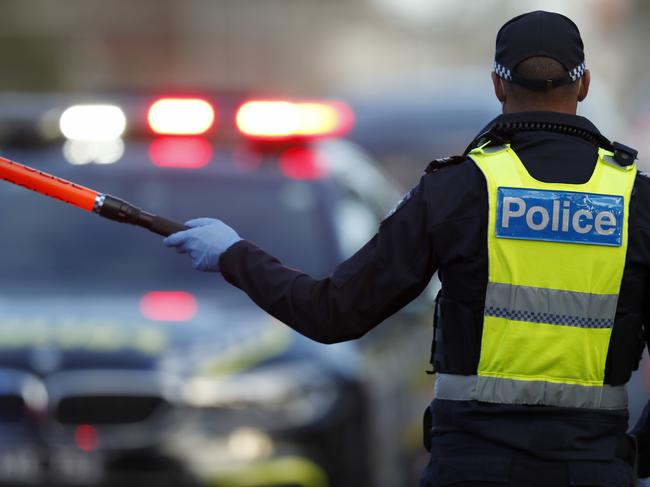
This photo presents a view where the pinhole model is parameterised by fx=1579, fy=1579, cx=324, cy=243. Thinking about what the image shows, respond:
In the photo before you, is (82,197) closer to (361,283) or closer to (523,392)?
(361,283)

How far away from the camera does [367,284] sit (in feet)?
11.3

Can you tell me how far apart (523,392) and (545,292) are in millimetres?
221

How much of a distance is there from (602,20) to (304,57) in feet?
46.0

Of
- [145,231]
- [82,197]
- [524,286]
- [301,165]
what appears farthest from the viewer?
[301,165]

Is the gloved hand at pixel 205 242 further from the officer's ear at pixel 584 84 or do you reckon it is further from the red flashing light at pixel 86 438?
the red flashing light at pixel 86 438

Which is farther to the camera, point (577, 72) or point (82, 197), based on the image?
point (82, 197)

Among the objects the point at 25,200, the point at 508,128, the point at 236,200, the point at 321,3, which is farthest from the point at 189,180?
the point at 321,3

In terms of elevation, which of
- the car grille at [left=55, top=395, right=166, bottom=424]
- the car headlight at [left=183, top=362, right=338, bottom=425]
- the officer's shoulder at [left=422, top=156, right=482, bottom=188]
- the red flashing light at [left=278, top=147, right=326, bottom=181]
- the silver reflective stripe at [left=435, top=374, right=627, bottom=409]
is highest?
the red flashing light at [left=278, top=147, right=326, bottom=181]

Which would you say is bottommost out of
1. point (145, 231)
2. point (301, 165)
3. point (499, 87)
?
point (499, 87)

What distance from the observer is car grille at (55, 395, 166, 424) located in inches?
209

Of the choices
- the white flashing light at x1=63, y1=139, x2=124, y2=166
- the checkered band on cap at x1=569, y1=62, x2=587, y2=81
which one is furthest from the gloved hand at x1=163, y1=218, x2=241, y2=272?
the white flashing light at x1=63, y1=139, x2=124, y2=166

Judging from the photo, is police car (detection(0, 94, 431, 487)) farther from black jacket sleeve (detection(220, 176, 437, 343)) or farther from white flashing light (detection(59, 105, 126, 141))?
black jacket sleeve (detection(220, 176, 437, 343))

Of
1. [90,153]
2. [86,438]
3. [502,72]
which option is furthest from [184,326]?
[502,72]

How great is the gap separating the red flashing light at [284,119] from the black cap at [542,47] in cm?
270
